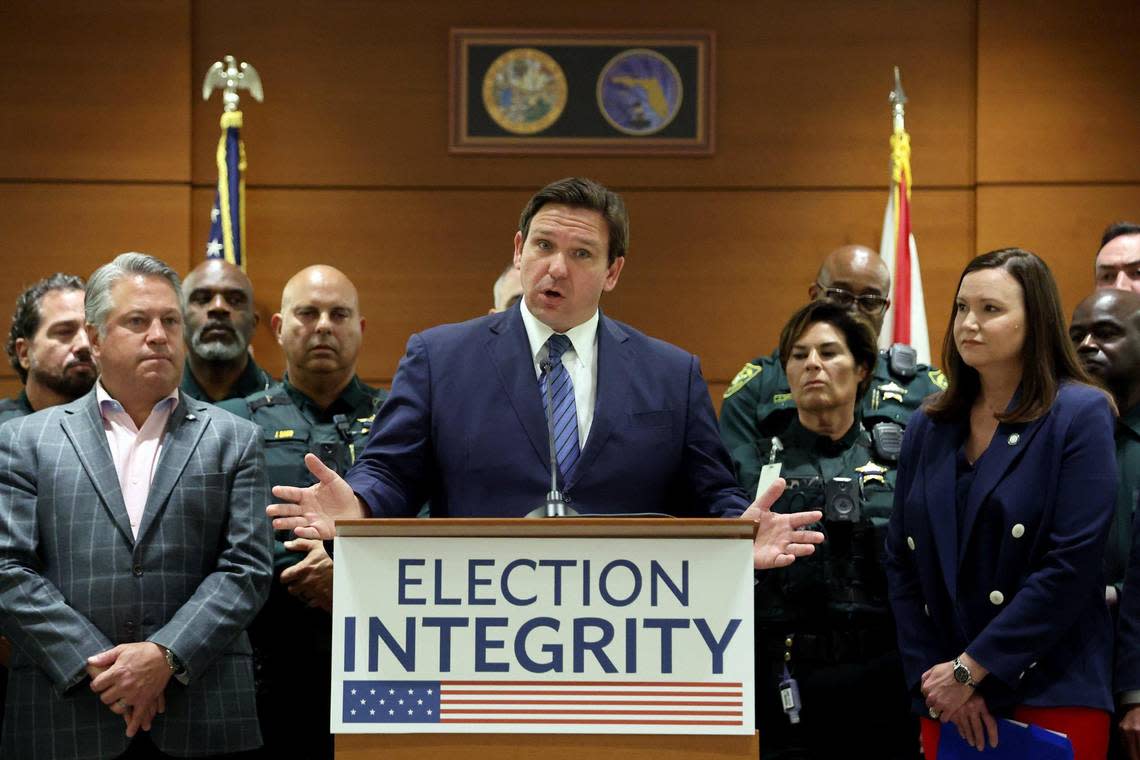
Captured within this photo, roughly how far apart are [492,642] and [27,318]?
2529 mm

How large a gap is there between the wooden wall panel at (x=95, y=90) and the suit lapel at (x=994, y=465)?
12.1 ft

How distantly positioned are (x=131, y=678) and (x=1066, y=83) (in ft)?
14.2

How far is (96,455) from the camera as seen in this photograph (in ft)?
9.33

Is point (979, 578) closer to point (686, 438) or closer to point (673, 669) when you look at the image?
point (686, 438)

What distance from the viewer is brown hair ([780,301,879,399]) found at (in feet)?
11.9

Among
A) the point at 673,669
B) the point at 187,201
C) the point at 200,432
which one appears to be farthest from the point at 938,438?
the point at 187,201

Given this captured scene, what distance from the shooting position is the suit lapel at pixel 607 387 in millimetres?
2391

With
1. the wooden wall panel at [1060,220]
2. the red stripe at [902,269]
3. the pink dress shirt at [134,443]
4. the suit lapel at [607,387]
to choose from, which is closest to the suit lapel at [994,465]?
the suit lapel at [607,387]

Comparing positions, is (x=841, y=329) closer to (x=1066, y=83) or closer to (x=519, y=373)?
(x=519, y=373)

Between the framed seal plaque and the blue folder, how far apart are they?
311 cm

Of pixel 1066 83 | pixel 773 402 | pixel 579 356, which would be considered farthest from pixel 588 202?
pixel 1066 83

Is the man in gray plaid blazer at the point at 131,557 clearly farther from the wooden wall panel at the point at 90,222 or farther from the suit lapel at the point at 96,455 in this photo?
the wooden wall panel at the point at 90,222

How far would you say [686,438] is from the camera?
2525 mm

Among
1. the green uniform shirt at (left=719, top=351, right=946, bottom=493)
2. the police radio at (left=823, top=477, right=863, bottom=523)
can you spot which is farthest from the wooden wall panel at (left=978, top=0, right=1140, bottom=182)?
the police radio at (left=823, top=477, right=863, bottom=523)
